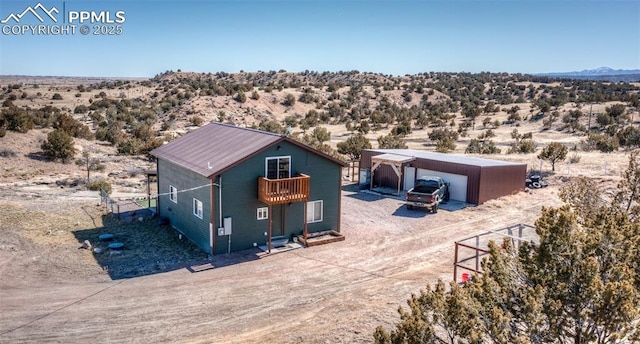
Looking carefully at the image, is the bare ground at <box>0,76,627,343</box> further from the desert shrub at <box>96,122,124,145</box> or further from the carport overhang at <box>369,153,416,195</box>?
the desert shrub at <box>96,122,124,145</box>

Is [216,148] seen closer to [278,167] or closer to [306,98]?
[278,167]

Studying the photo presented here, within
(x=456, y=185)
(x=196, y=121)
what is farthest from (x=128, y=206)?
(x=196, y=121)

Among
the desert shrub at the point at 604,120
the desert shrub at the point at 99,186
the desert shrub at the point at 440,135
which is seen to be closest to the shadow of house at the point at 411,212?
the desert shrub at the point at 99,186

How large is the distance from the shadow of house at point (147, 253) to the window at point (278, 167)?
125 inches

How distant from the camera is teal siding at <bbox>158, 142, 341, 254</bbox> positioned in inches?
765

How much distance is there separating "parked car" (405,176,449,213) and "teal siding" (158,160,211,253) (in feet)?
37.6

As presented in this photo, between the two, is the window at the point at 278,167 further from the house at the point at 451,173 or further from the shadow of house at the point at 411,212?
the house at the point at 451,173

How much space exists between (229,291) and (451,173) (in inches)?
694

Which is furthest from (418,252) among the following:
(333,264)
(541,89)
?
(541,89)

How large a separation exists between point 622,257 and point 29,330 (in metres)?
13.8

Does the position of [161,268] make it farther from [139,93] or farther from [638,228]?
[139,93]

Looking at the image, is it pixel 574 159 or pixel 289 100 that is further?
pixel 289 100

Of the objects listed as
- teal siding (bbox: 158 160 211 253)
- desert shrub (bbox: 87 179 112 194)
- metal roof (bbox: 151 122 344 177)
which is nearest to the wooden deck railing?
metal roof (bbox: 151 122 344 177)

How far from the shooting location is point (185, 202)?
21781 mm
